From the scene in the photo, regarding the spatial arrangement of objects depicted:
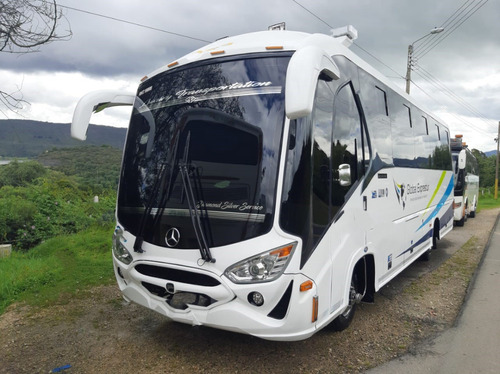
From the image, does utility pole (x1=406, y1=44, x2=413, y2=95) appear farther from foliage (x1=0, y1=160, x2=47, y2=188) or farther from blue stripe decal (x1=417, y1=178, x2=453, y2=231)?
foliage (x1=0, y1=160, x2=47, y2=188)

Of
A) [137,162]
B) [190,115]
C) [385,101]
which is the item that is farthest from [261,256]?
[385,101]

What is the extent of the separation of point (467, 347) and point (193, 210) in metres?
3.34

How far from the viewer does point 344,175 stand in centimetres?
394

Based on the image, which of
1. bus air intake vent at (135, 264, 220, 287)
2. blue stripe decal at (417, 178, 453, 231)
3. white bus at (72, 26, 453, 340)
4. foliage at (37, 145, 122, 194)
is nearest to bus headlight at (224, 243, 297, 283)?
white bus at (72, 26, 453, 340)

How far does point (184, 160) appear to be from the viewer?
3.55 m

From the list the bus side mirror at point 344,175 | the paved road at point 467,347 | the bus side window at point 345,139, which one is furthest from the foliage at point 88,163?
the paved road at point 467,347

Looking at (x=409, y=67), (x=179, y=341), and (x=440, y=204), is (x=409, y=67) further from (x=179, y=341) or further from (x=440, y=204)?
(x=179, y=341)

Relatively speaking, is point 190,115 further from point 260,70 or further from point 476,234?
point 476,234

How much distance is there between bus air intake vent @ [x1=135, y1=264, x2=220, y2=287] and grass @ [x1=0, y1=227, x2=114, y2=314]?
2654 millimetres

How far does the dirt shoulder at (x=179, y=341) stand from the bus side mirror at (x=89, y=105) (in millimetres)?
2278

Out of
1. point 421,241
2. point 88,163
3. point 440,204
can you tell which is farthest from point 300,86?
point 88,163

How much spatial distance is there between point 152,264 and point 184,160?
1003 mm

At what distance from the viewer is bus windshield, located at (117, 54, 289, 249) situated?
3242mm

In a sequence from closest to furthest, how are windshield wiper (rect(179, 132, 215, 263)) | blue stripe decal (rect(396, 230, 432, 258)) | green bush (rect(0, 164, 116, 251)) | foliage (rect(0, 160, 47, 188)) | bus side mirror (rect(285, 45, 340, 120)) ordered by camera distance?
bus side mirror (rect(285, 45, 340, 120)) → windshield wiper (rect(179, 132, 215, 263)) → blue stripe decal (rect(396, 230, 432, 258)) → green bush (rect(0, 164, 116, 251)) → foliage (rect(0, 160, 47, 188))
